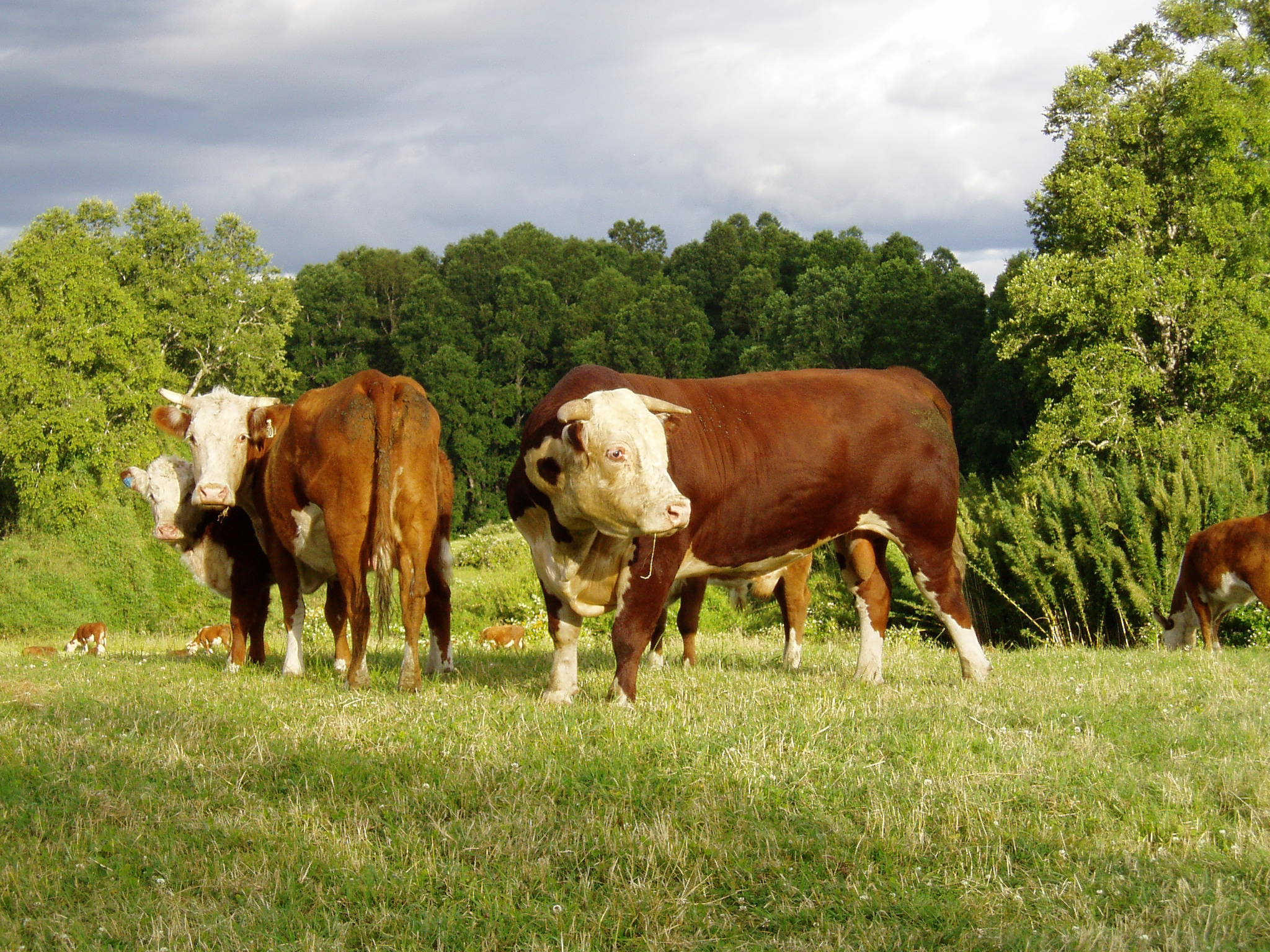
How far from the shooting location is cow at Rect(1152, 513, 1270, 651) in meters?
12.9

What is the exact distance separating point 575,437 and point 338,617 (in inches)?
173

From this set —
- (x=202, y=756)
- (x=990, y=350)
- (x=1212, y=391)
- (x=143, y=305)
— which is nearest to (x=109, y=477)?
(x=143, y=305)

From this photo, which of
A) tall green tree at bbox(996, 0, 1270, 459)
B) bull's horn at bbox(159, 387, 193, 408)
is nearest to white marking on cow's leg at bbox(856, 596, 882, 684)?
bull's horn at bbox(159, 387, 193, 408)

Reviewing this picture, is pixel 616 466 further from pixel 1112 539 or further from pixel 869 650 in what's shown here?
→ pixel 1112 539

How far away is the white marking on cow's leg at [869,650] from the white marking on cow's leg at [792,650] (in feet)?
4.42

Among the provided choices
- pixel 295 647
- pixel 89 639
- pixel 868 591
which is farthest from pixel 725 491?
pixel 89 639

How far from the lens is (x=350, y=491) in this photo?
839cm

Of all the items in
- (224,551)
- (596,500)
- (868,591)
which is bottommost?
(868,591)

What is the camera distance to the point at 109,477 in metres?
42.9

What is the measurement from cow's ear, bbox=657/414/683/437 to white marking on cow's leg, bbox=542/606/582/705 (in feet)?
4.35

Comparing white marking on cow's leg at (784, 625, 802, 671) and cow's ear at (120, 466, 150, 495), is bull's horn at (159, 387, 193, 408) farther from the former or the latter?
white marking on cow's leg at (784, 625, 802, 671)

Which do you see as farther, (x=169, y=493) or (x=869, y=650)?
(x=169, y=493)

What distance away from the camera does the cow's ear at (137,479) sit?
1099 cm

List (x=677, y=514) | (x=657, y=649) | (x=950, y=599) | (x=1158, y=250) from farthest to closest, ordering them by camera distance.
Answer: (x=1158, y=250) → (x=657, y=649) → (x=950, y=599) → (x=677, y=514)
